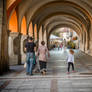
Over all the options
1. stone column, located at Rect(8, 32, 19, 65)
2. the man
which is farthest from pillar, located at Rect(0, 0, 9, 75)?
stone column, located at Rect(8, 32, 19, 65)

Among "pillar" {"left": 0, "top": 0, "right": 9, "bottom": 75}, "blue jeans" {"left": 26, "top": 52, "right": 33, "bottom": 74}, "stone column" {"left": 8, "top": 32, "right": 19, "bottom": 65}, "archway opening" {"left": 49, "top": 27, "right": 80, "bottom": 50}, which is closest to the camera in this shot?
"blue jeans" {"left": 26, "top": 52, "right": 33, "bottom": 74}

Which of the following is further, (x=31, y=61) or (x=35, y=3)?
(x=35, y=3)

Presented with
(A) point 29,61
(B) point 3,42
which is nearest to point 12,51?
(B) point 3,42

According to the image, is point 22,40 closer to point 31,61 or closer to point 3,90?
point 31,61

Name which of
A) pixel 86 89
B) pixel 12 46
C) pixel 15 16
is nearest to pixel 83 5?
pixel 15 16

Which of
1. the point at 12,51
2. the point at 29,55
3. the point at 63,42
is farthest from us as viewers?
the point at 63,42

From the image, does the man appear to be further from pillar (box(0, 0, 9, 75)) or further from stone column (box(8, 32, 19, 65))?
stone column (box(8, 32, 19, 65))

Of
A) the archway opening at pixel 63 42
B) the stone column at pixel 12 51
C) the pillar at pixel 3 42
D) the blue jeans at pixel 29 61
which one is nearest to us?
the blue jeans at pixel 29 61

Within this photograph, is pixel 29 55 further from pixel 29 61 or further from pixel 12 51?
pixel 12 51

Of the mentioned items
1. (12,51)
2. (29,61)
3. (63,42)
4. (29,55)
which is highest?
(63,42)

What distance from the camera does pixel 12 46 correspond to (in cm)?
1380

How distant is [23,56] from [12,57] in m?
1.22

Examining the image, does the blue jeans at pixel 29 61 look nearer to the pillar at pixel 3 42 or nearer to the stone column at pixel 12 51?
the pillar at pixel 3 42

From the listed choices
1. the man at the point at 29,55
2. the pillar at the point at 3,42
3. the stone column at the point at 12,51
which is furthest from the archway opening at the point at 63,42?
the man at the point at 29,55
